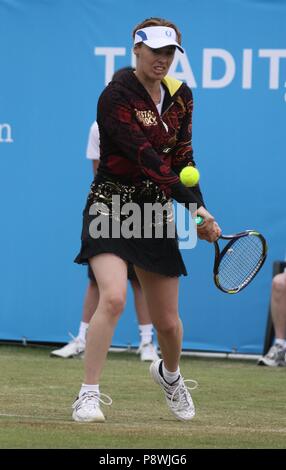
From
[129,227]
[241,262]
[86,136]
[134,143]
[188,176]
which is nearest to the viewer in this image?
[134,143]

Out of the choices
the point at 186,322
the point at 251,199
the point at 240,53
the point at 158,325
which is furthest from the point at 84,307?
the point at 158,325

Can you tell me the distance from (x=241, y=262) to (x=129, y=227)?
2.42 feet

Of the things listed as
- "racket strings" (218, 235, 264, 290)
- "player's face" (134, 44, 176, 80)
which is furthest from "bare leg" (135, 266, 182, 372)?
"player's face" (134, 44, 176, 80)

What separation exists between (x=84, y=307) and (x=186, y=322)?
3.44ft

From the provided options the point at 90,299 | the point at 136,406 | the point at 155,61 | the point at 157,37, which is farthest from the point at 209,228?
the point at 90,299

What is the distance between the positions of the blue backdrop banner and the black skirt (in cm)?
418

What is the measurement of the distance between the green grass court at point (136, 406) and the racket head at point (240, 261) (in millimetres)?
771

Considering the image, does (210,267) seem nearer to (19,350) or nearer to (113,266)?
(19,350)

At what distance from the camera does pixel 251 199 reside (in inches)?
414

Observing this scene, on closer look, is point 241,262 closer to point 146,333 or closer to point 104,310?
point 104,310

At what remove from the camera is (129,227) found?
20.6 feet

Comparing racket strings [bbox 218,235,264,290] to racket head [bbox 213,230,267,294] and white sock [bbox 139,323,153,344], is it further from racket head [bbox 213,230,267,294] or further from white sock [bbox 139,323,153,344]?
white sock [bbox 139,323,153,344]

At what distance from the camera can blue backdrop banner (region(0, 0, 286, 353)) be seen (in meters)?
10.5

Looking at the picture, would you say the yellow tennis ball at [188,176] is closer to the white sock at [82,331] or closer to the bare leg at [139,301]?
the bare leg at [139,301]
